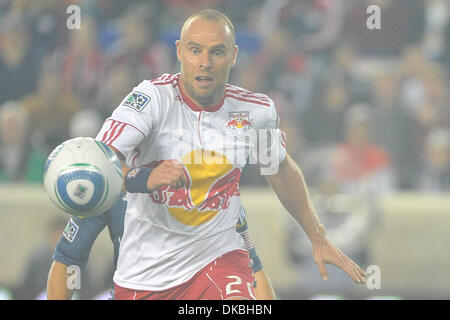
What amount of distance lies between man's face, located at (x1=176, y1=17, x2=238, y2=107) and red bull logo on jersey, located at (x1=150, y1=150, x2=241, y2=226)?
1.11 ft

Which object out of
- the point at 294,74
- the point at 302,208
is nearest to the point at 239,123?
the point at 302,208

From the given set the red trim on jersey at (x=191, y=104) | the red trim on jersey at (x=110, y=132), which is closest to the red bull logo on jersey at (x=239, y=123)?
the red trim on jersey at (x=191, y=104)

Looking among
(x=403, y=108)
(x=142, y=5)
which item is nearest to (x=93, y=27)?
(x=142, y=5)

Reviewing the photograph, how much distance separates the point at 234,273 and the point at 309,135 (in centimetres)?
321

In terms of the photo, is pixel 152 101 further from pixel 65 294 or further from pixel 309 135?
pixel 309 135

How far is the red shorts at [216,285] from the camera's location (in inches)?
197

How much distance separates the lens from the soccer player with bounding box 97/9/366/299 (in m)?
4.98

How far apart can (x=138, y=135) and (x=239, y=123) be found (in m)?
0.66

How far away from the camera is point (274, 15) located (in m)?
9.28

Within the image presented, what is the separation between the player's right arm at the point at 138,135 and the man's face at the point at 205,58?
0.23m

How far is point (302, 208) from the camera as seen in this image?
5426 millimetres


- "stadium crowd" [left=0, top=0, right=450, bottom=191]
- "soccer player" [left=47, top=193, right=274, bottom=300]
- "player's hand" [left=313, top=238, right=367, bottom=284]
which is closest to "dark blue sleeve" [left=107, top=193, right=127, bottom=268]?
"soccer player" [left=47, top=193, right=274, bottom=300]

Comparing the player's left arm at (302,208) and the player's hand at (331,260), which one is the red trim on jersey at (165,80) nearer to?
the player's left arm at (302,208)

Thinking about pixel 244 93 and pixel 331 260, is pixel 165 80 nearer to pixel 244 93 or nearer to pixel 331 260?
pixel 244 93
